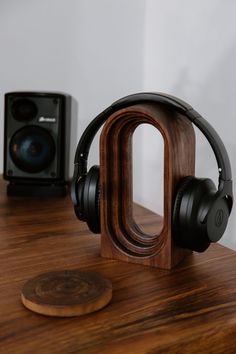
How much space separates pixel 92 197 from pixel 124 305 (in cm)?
22

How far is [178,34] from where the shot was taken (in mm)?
1094

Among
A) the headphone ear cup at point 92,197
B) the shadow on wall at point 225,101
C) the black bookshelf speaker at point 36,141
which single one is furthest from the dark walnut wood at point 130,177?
the black bookshelf speaker at point 36,141

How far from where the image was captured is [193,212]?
2.29ft

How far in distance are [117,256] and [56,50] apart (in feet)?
2.75

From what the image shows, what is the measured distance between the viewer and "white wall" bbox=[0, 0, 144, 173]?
1259 millimetres

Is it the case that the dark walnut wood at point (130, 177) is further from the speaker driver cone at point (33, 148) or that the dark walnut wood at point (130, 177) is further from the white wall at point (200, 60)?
the speaker driver cone at point (33, 148)

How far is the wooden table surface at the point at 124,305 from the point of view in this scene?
1.78 ft

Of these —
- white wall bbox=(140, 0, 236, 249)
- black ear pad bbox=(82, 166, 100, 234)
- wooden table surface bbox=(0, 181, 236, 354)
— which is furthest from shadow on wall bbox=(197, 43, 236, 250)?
black ear pad bbox=(82, 166, 100, 234)

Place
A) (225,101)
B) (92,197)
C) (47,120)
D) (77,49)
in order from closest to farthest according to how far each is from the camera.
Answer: (92,197)
(225,101)
(47,120)
(77,49)

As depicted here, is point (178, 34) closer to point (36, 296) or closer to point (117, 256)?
point (117, 256)

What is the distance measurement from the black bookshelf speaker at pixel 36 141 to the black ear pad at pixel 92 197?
1.33 feet

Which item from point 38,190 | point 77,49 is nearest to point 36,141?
point 38,190

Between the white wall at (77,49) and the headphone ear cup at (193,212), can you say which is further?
the white wall at (77,49)

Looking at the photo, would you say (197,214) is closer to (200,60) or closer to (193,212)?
(193,212)
